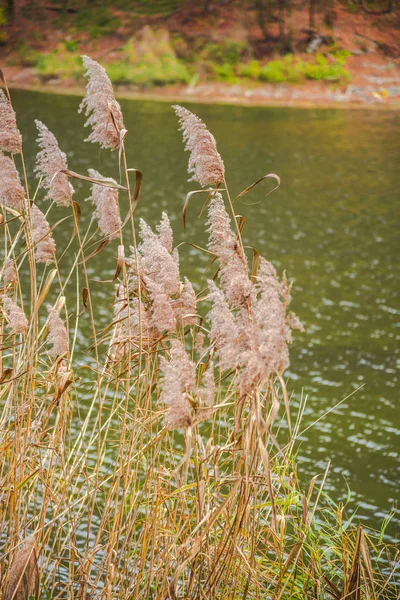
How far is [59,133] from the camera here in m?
20.5

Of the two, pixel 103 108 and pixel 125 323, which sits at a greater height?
pixel 103 108

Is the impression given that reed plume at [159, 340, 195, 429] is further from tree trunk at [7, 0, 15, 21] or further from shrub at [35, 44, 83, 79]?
tree trunk at [7, 0, 15, 21]

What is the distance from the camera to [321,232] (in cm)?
1346

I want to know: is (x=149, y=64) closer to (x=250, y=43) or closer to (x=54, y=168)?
(x=250, y=43)

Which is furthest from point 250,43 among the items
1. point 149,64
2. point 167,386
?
point 167,386

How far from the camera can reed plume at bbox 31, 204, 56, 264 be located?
11.1 ft

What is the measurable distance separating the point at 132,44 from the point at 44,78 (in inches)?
141

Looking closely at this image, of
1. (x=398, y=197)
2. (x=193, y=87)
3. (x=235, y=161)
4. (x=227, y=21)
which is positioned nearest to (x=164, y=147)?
(x=235, y=161)

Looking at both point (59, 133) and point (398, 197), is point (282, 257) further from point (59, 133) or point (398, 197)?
point (59, 133)

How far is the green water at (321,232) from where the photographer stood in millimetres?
6887

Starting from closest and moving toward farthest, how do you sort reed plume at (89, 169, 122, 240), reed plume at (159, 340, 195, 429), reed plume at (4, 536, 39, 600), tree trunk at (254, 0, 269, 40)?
reed plume at (159, 340, 195, 429), reed plume at (4, 536, 39, 600), reed plume at (89, 169, 122, 240), tree trunk at (254, 0, 269, 40)

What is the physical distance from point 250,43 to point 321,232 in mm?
21085

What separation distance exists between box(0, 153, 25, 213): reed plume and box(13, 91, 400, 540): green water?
0.51m

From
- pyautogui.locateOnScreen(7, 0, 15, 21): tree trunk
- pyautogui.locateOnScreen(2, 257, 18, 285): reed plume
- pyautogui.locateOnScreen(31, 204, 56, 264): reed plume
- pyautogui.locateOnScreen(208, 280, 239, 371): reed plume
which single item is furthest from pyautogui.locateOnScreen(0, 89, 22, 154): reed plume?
pyautogui.locateOnScreen(7, 0, 15, 21): tree trunk
